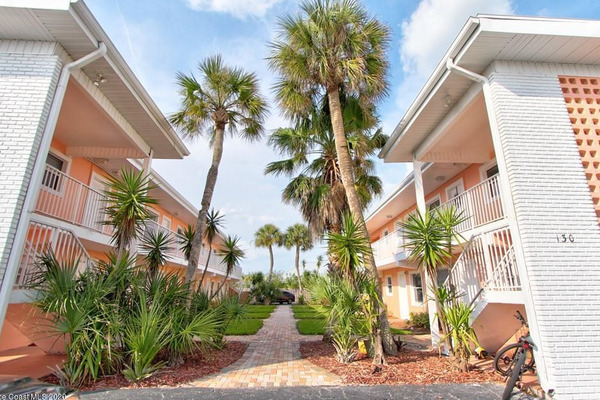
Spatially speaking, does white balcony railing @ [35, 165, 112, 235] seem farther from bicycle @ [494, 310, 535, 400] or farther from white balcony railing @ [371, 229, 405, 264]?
white balcony railing @ [371, 229, 405, 264]

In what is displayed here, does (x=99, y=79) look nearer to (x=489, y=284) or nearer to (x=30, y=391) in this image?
(x=30, y=391)

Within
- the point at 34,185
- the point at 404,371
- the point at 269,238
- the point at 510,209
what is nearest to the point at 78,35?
the point at 34,185

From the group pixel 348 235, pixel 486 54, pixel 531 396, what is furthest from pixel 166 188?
pixel 531 396

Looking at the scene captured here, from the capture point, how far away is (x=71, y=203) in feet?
26.1

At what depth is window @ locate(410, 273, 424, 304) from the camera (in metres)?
15.8

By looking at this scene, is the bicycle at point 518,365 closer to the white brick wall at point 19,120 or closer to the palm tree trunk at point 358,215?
the palm tree trunk at point 358,215

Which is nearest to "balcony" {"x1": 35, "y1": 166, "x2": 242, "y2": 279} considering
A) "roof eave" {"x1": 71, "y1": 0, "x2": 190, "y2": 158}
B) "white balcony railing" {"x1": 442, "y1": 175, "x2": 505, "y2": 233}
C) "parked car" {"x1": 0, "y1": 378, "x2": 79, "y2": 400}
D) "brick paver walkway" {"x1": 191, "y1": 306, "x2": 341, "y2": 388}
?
"roof eave" {"x1": 71, "y1": 0, "x2": 190, "y2": 158}

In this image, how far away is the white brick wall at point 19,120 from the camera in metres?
4.99

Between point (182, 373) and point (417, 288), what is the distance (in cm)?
1323

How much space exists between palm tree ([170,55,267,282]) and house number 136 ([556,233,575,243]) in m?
8.40

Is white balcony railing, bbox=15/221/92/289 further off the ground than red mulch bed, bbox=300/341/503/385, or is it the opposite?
white balcony railing, bbox=15/221/92/289

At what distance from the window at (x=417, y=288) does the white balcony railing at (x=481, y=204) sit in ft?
25.7

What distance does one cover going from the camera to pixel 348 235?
6.84 m

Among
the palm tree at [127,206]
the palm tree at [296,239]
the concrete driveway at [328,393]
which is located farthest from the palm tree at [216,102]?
the palm tree at [296,239]
